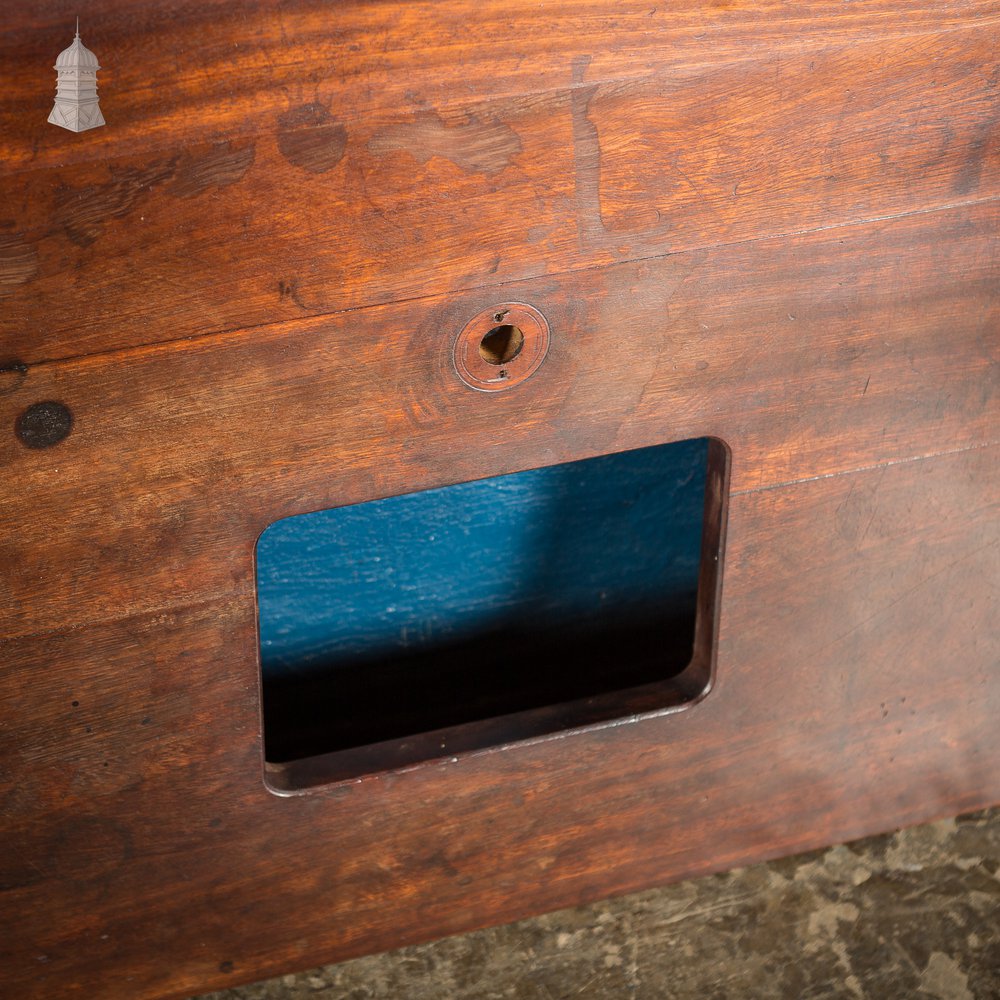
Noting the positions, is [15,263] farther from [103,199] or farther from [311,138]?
[311,138]

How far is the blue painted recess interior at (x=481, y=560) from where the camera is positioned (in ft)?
5.86

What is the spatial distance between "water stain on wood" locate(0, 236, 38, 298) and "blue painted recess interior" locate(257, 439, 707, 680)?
24.8 inches

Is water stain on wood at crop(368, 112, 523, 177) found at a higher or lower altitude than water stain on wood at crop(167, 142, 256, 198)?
lower

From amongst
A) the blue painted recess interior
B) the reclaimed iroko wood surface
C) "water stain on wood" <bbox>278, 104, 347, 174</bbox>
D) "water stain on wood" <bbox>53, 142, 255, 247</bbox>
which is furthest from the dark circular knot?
the blue painted recess interior

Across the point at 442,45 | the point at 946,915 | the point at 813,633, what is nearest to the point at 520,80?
the point at 442,45

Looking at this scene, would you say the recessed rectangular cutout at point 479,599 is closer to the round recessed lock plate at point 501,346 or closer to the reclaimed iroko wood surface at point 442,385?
the reclaimed iroko wood surface at point 442,385

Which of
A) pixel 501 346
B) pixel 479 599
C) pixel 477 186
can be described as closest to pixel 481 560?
pixel 479 599

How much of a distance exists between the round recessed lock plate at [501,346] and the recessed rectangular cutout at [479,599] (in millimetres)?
458

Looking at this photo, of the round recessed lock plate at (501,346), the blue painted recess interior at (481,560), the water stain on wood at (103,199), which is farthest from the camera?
the blue painted recess interior at (481,560)

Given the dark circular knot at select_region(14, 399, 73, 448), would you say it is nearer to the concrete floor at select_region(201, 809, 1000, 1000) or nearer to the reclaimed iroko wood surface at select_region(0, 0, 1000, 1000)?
the reclaimed iroko wood surface at select_region(0, 0, 1000, 1000)

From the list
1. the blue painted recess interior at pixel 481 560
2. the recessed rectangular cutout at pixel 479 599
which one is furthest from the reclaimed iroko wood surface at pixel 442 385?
the blue painted recess interior at pixel 481 560

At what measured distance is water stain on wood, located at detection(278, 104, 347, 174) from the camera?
1.15m

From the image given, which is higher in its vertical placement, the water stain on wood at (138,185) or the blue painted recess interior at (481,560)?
the blue painted recess interior at (481,560)

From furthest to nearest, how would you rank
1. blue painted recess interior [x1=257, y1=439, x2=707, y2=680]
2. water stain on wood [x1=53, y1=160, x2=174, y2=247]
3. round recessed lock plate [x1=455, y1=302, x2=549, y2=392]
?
blue painted recess interior [x1=257, y1=439, x2=707, y2=680], round recessed lock plate [x1=455, y1=302, x2=549, y2=392], water stain on wood [x1=53, y1=160, x2=174, y2=247]
